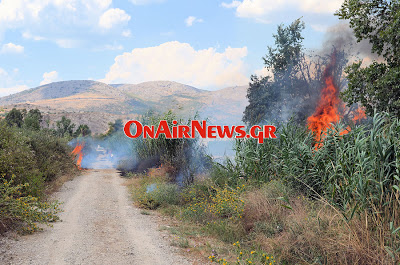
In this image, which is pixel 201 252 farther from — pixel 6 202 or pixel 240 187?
pixel 6 202

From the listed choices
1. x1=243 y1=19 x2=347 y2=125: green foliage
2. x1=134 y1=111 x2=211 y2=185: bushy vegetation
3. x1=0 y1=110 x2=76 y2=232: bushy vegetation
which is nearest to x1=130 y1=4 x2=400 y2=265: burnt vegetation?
x1=134 y1=111 x2=211 y2=185: bushy vegetation

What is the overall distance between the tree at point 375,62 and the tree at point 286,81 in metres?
14.7

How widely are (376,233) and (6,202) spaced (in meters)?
7.57

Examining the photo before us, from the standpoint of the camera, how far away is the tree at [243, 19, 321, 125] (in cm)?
3091

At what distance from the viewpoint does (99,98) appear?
136 metres

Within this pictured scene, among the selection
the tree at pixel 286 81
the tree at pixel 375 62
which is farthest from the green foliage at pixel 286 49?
the tree at pixel 375 62

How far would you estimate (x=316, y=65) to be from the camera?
98.7ft

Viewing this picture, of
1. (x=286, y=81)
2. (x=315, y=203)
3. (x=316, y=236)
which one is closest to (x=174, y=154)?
(x=315, y=203)

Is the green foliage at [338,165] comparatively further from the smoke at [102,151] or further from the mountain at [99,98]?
the mountain at [99,98]

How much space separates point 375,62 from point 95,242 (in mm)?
14181

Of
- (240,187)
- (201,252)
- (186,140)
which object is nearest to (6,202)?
(201,252)

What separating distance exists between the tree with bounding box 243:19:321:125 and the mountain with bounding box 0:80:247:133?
75.3ft

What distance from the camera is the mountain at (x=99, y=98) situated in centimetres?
8338

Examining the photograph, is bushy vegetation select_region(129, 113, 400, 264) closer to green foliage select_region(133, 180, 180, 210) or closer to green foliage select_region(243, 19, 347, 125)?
green foliage select_region(133, 180, 180, 210)
